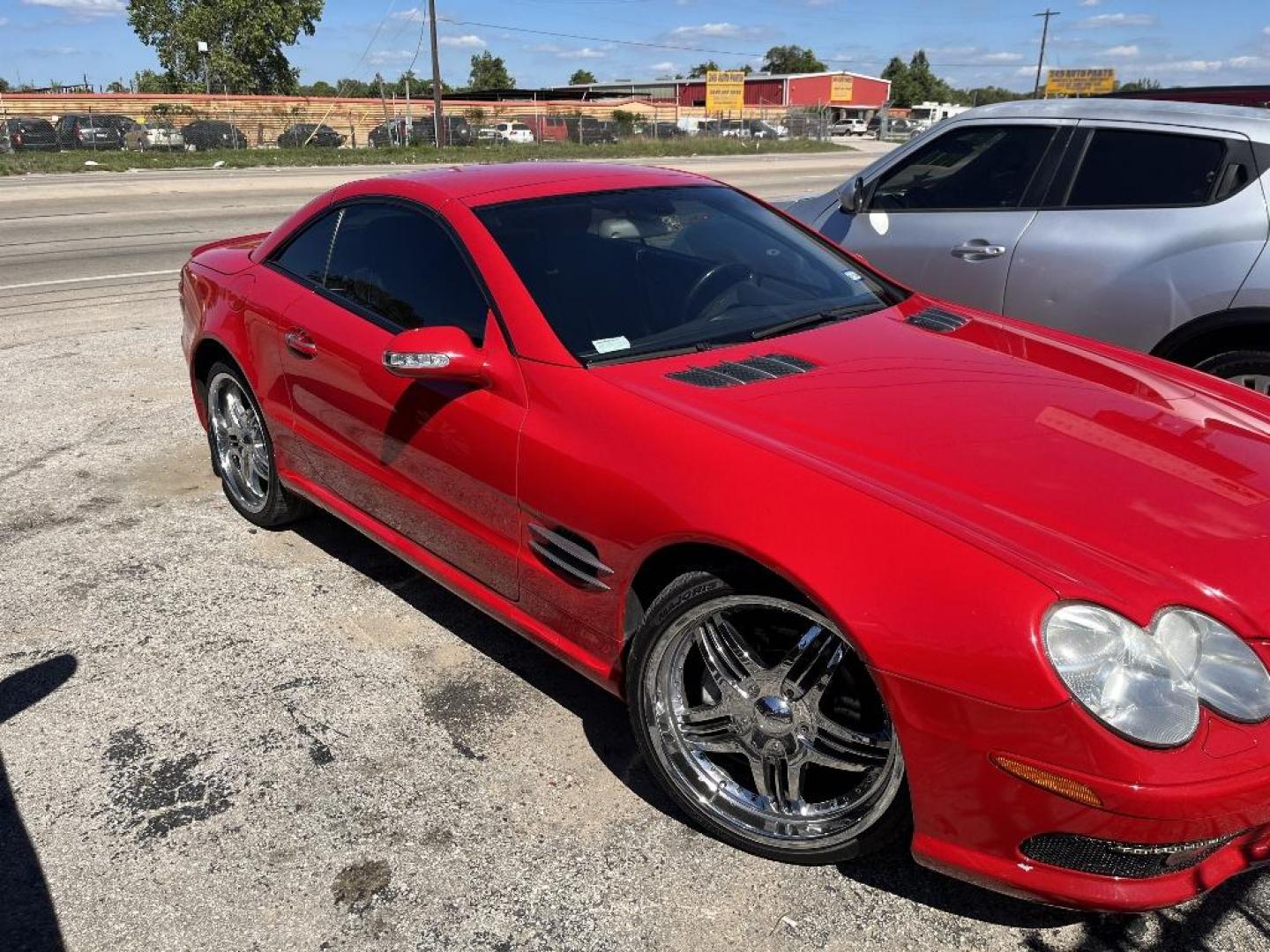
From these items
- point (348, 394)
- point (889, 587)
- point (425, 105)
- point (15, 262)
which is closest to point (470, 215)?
point (348, 394)

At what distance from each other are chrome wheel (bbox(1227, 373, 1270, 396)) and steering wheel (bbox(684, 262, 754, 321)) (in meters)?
2.31

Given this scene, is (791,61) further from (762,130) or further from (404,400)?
(404,400)

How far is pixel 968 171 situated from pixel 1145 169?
0.86 m

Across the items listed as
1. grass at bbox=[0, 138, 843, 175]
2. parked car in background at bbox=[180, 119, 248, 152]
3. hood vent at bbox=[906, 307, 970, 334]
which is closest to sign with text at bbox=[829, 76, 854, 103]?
grass at bbox=[0, 138, 843, 175]

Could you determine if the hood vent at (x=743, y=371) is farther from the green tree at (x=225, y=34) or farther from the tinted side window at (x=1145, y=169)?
the green tree at (x=225, y=34)

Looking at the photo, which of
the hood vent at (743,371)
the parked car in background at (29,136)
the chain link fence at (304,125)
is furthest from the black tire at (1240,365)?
the chain link fence at (304,125)

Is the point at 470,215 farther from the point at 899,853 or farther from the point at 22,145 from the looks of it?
the point at 22,145

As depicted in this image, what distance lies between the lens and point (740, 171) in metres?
28.5

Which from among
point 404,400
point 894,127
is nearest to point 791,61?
point 894,127

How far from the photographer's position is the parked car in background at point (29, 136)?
32344 millimetres

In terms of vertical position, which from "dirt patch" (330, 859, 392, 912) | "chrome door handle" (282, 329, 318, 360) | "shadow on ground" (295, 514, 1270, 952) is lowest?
"dirt patch" (330, 859, 392, 912)

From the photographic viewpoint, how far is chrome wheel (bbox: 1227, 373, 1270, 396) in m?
4.33

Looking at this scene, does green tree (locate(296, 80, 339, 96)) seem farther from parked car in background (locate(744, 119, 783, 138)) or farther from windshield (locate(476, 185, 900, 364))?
windshield (locate(476, 185, 900, 364))

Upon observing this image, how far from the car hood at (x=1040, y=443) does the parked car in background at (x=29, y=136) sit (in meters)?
36.7
